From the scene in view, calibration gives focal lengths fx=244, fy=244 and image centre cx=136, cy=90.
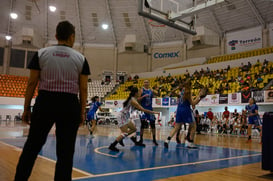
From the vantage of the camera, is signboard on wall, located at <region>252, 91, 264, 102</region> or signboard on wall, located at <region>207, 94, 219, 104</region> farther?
signboard on wall, located at <region>207, 94, 219, 104</region>

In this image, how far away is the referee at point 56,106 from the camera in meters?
2.19

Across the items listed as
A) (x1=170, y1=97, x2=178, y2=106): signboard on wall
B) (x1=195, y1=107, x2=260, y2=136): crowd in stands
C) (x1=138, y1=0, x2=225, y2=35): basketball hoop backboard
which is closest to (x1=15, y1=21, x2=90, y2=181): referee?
(x1=138, y1=0, x2=225, y2=35): basketball hoop backboard

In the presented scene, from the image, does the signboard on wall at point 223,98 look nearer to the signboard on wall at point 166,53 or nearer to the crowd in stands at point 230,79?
the crowd in stands at point 230,79

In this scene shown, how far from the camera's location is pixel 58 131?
225cm

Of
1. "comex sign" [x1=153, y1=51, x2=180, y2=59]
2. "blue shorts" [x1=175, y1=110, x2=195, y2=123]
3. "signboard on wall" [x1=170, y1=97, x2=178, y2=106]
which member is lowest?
"blue shorts" [x1=175, y1=110, x2=195, y2=123]

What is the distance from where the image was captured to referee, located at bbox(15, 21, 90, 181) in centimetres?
219

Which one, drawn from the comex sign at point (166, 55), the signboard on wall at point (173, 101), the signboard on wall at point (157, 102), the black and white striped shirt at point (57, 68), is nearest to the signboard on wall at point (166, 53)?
the comex sign at point (166, 55)

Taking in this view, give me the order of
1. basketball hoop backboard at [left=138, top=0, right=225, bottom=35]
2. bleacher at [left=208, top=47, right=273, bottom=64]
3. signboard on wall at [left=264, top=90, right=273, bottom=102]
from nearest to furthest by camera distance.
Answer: basketball hoop backboard at [left=138, top=0, right=225, bottom=35] < signboard on wall at [left=264, top=90, right=273, bottom=102] < bleacher at [left=208, top=47, right=273, bottom=64]

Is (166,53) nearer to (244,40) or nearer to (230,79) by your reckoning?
(244,40)

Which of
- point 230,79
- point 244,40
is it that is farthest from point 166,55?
point 230,79

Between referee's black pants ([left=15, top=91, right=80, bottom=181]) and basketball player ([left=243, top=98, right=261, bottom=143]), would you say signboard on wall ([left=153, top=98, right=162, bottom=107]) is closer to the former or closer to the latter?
basketball player ([left=243, top=98, right=261, bottom=143])

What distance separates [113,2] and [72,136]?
25090 millimetres

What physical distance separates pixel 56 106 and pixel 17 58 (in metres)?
28.7

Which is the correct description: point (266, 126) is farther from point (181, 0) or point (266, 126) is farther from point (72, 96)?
point (181, 0)
